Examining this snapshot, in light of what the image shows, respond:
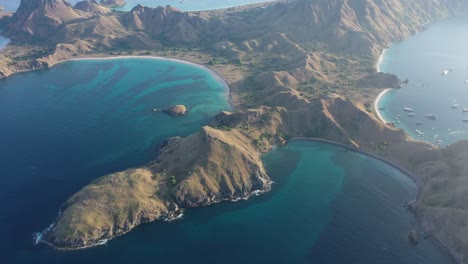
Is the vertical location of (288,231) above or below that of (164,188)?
below

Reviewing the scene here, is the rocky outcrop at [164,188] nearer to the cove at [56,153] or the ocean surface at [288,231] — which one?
the ocean surface at [288,231]

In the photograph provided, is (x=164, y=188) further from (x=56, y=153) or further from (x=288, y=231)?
(x=56, y=153)

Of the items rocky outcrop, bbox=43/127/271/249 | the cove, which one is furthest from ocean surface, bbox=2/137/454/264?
rocky outcrop, bbox=43/127/271/249

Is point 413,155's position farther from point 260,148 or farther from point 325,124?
point 260,148

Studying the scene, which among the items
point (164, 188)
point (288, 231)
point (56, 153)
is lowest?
point (56, 153)

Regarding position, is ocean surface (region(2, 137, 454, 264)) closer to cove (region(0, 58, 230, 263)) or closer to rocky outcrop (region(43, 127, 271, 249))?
cove (region(0, 58, 230, 263))

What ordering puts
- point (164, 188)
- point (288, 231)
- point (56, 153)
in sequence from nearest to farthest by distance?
1. point (288, 231)
2. point (164, 188)
3. point (56, 153)

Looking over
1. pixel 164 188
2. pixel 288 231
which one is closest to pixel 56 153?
pixel 164 188

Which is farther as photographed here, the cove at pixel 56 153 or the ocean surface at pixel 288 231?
the cove at pixel 56 153

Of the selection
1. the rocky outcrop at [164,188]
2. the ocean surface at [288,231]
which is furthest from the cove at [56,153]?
the rocky outcrop at [164,188]

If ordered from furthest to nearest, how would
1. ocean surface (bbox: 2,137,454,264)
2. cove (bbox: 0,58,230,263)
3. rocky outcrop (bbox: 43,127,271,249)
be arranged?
1. cove (bbox: 0,58,230,263)
2. rocky outcrop (bbox: 43,127,271,249)
3. ocean surface (bbox: 2,137,454,264)

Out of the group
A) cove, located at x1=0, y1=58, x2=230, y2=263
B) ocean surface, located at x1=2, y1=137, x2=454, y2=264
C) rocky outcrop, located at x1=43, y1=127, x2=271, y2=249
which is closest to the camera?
ocean surface, located at x1=2, y1=137, x2=454, y2=264

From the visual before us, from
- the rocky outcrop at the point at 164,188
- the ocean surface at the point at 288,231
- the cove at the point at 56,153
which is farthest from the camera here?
the cove at the point at 56,153

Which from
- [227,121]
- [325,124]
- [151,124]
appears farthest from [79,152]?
[325,124]
